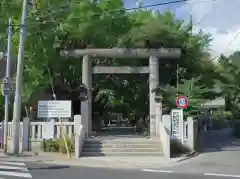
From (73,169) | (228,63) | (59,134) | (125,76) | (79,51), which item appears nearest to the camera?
(73,169)

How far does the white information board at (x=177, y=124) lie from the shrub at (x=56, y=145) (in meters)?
5.25

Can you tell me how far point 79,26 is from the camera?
82.4ft

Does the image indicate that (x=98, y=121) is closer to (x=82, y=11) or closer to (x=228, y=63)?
(x=82, y=11)

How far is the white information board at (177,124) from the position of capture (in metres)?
21.5

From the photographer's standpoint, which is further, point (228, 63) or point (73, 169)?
point (228, 63)

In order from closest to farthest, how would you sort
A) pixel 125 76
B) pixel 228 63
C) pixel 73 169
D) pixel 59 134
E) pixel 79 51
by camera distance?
1. pixel 73 169
2. pixel 59 134
3. pixel 79 51
4. pixel 125 76
5. pixel 228 63

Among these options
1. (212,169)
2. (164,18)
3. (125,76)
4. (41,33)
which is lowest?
(212,169)

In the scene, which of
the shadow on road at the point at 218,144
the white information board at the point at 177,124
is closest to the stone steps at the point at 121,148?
the white information board at the point at 177,124

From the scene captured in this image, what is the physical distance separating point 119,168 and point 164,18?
50.6ft

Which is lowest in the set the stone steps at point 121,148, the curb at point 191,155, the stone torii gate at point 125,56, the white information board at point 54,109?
the curb at point 191,155

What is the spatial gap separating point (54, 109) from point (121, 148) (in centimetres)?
370

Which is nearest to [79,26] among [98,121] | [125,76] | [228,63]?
[125,76]

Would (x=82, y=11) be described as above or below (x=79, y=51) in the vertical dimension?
above

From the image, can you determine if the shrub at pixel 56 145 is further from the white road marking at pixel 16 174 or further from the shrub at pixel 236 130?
the shrub at pixel 236 130
